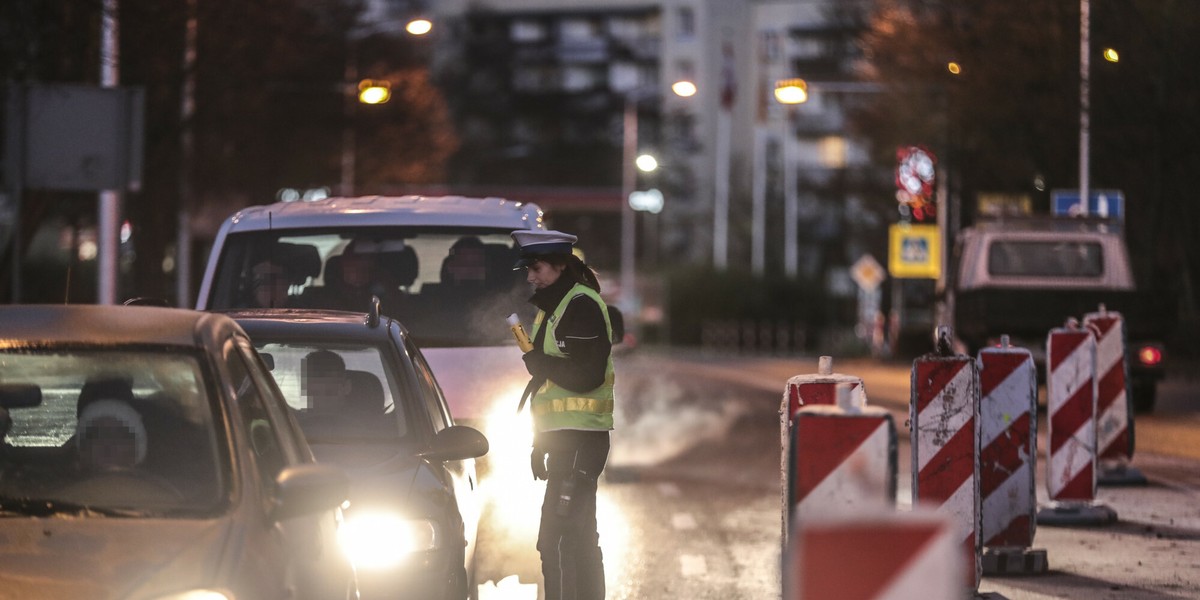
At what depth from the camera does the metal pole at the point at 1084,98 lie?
1260 inches

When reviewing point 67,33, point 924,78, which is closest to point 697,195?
point 924,78

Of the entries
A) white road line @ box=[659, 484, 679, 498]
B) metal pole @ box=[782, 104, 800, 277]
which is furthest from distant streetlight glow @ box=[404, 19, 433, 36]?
metal pole @ box=[782, 104, 800, 277]

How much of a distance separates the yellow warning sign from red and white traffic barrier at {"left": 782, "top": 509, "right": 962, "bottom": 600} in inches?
1959

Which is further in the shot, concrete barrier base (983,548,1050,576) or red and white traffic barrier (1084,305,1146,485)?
red and white traffic barrier (1084,305,1146,485)

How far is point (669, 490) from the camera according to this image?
57.8 ft

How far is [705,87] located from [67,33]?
87866 mm

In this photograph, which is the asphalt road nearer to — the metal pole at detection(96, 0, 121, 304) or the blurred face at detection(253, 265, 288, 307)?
the blurred face at detection(253, 265, 288, 307)

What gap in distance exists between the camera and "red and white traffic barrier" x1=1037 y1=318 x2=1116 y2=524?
14.3 metres

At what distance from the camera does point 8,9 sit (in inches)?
1070

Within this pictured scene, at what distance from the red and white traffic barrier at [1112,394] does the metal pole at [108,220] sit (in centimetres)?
1069

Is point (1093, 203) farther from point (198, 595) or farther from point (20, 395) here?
point (198, 595)

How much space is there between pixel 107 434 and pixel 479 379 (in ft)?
15.8

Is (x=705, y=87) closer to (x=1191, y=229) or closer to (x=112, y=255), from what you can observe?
(x=1191, y=229)

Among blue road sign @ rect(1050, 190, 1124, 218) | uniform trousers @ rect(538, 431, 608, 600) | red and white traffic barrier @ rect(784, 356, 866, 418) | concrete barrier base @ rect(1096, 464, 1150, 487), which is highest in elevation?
blue road sign @ rect(1050, 190, 1124, 218)
